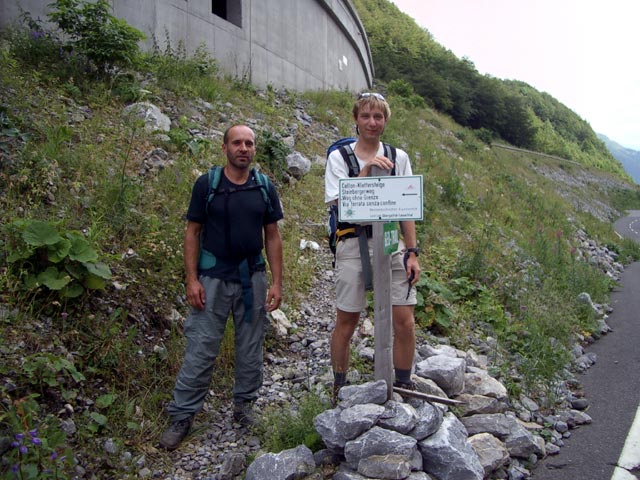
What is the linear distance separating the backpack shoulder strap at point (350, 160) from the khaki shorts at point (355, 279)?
439 millimetres

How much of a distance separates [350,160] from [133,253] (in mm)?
2226

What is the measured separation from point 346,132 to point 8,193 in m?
8.41

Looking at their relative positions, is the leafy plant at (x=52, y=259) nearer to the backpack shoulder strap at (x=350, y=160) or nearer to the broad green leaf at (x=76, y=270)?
the broad green leaf at (x=76, y=270)

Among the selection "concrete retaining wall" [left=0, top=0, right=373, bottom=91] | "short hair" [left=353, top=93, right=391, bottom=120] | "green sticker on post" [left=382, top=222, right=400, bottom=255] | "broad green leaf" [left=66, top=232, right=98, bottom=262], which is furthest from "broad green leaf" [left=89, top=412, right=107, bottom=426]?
"concrete retaining wall" [left=0, top=0, right=373, bottom=91]

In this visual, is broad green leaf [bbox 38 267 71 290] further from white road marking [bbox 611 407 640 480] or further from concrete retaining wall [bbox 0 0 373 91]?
concrete retaining wall [bbox 0 0 373 91]

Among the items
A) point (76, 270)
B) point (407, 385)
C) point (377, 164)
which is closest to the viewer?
point (377, 164)

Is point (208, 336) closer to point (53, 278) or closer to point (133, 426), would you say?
point (133, 426)

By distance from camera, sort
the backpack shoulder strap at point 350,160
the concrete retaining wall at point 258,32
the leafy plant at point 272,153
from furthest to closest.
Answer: the concrete retaining wall at point 258,32 → the leafy plant at point 272,153 → the backpack shoulder strap at point 350,160

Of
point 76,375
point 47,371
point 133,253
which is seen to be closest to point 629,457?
point 76,375

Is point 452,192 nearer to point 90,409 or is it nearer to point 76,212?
point 76,212

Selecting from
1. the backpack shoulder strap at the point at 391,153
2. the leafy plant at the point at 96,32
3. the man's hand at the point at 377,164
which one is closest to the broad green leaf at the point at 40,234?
the man's hand at the point at 377,164

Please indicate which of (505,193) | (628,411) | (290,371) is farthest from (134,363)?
(505,193)

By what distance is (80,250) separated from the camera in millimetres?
3850

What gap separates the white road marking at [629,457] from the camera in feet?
11.5
